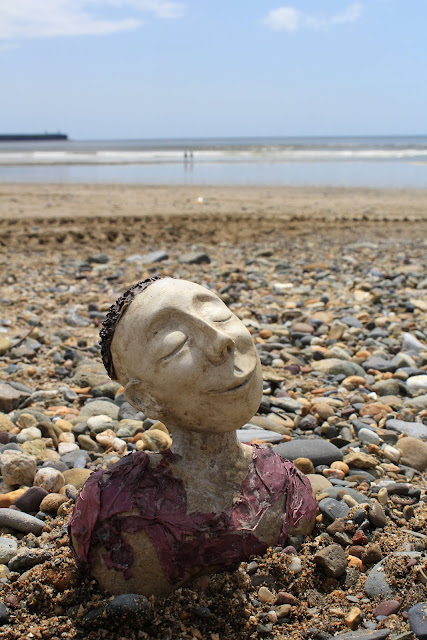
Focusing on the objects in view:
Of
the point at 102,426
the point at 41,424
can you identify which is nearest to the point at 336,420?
the point at 102,426

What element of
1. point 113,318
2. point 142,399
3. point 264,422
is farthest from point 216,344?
point 264,422

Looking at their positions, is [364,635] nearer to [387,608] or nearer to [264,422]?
[387,608]

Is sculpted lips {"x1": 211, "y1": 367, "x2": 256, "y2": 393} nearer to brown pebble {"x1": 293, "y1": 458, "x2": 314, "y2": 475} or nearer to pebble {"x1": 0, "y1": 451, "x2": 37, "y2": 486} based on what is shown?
brown pebble {"x1": 293, "y1": 458, "x2": 314, "y2": 475}

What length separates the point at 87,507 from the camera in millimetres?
2691

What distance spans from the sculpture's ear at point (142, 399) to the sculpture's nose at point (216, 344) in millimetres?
319

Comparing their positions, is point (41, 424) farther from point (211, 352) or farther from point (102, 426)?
point (211, 352)

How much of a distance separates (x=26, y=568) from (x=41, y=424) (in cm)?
143

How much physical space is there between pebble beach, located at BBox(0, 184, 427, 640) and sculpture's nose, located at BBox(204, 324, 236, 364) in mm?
873

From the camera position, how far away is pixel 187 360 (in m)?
2.63

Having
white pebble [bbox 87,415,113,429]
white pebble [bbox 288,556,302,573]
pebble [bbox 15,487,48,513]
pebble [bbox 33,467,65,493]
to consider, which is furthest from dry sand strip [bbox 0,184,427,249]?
white pebble [bbox 288,556,302,573]

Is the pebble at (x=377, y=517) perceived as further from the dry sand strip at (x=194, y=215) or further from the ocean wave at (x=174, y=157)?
the ocean wave at (x=174, y=157)

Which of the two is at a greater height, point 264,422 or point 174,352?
point 174,352

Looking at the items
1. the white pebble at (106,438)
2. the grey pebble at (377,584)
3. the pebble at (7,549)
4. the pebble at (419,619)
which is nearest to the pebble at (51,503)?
the pebble at (7,549)

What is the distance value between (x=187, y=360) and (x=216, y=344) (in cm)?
13
